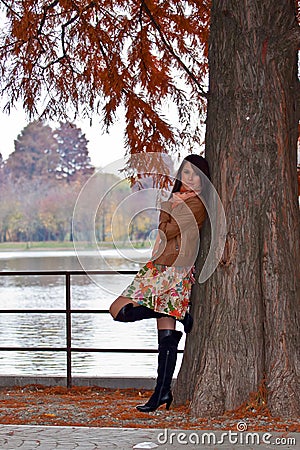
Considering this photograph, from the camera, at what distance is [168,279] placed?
6418 mm

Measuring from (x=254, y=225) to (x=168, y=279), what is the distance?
69 cm

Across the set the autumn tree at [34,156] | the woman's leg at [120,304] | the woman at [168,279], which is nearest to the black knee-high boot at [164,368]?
the woman at [168,279]

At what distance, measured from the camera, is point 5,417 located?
6.34 m

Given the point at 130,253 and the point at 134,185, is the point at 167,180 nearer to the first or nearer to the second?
the point at 134,185

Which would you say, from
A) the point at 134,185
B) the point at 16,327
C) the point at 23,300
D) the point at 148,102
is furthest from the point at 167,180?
the point at 23,300

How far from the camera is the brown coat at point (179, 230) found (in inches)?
248

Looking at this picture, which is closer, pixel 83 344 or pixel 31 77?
pixel 31 77

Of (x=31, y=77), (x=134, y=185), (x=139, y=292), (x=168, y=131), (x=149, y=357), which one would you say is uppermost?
(x=31, y=77)

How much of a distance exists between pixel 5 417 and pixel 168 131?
3915 millimetres

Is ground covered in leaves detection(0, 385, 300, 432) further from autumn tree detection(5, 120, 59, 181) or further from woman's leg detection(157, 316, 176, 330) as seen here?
autumn tree detection(5, 120, 59, 181)

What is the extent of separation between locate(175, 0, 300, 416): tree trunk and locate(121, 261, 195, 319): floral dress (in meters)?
0.21

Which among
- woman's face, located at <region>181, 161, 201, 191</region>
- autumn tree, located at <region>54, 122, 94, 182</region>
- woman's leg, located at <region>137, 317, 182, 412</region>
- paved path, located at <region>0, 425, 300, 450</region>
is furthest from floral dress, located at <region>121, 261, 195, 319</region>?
autumn tree, located at <region>54, 122, 94, 182</region>

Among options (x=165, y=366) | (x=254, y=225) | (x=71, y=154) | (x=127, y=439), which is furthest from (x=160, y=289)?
(x=71, y=154)

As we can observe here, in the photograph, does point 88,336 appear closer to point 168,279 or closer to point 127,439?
point 168,279
